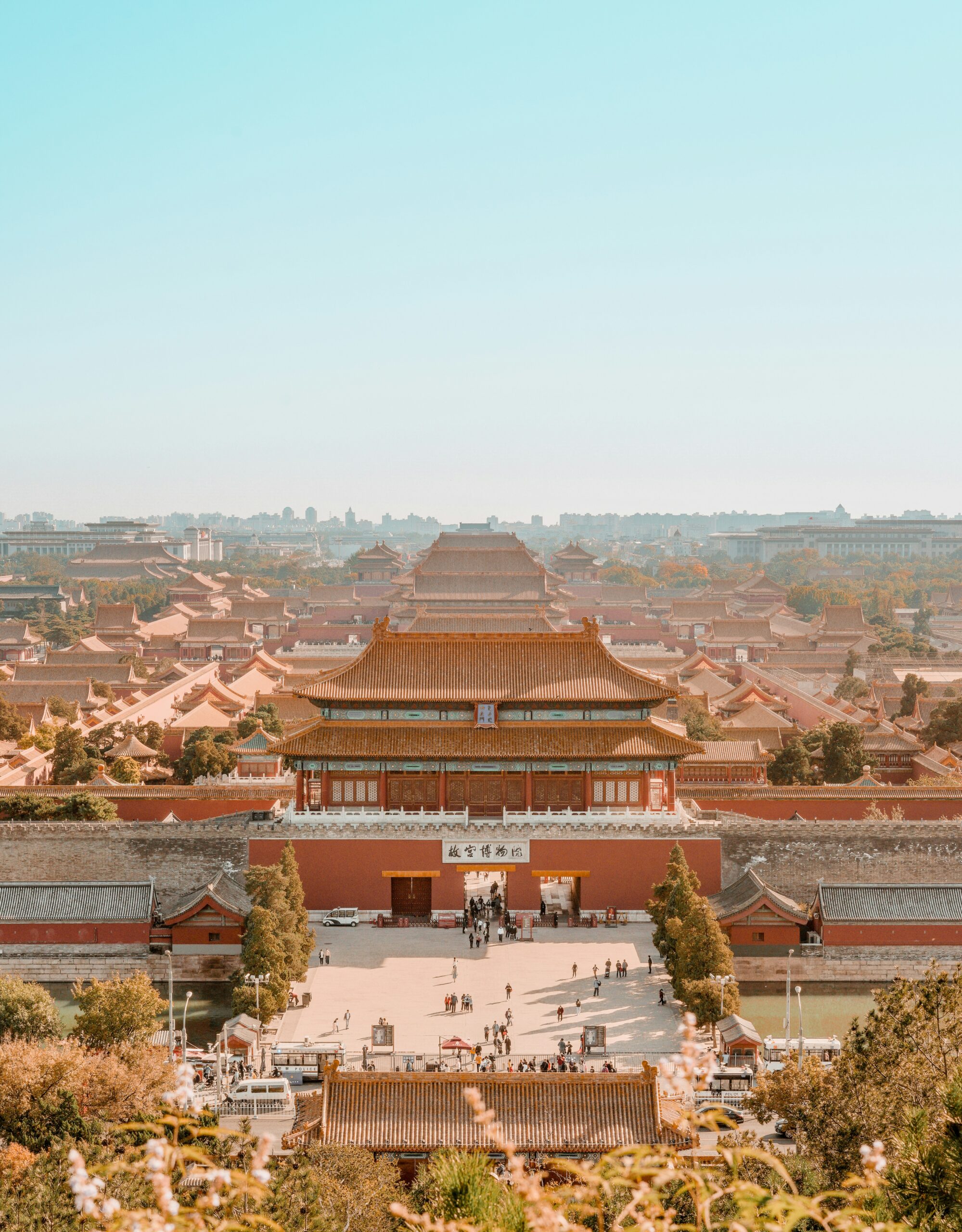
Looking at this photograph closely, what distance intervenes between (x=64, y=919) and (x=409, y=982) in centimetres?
818

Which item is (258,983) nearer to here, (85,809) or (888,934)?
(85,809)

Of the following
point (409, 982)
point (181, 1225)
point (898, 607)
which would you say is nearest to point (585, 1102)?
point (409, 982)

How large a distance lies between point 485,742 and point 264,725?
16.6 m

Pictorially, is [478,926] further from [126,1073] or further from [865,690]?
[865,690]

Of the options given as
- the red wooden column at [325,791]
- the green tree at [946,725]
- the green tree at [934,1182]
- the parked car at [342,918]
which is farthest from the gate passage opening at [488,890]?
the green tree at [934,1182]

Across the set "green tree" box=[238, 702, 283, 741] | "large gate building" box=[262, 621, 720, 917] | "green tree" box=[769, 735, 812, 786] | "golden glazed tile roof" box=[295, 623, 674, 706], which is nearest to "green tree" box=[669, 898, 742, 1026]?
"large gate building" box=[262, 621, 720, 917]

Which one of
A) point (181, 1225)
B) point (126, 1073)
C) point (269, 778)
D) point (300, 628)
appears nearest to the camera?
point (181, 1225)

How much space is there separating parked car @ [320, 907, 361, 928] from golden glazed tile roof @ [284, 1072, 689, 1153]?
13115 millimetres

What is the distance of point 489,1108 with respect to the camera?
57.8 feet

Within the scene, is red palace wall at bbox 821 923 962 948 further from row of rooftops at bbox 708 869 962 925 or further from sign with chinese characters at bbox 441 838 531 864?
sign with chinese characters at bbox 441 838 531 864

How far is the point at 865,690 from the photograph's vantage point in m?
63.7

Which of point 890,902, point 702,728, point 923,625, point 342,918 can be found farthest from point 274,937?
point 923,625

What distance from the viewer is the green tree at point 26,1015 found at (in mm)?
23844

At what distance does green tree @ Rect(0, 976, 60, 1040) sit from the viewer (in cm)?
2384
